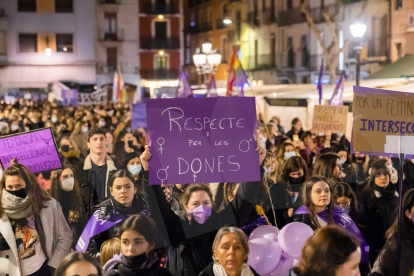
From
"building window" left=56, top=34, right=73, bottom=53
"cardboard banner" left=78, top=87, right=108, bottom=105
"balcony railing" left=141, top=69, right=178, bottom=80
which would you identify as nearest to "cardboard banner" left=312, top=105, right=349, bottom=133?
"cardboard banner" left=78, top=87, right=108, bottom=105

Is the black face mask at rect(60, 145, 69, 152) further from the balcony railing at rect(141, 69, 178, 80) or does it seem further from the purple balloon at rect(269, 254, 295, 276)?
the balcony railing at rect(141, 69, 178, 80)

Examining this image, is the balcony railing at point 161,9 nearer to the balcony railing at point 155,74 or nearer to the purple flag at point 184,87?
the balcony railing at point 155,74

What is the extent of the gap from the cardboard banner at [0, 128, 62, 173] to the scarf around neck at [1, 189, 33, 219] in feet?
4.58

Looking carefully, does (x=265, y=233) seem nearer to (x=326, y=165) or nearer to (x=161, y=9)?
(x=326, y=165)

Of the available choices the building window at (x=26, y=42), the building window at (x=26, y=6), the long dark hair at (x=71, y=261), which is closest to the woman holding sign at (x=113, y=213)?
the long dark hair at (x=71, y=261)

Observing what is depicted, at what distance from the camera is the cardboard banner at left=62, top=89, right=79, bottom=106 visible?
1168 inches

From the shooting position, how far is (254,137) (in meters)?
5.73

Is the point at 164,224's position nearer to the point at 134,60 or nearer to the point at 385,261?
the point at 385,261

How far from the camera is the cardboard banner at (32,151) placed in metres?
6.76

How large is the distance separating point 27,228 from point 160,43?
4928 centimetres

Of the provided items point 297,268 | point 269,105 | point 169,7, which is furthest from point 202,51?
point 169,7

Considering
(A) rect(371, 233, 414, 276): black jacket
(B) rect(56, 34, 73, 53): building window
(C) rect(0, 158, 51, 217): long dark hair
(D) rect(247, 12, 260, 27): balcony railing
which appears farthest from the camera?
(B) rect(56, 34, 73, 53): building window

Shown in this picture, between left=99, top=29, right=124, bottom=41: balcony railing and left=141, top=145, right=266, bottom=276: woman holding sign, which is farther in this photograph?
left=99, top=29, right=124, bottom=41: balcony railing

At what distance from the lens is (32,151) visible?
688 centimetres
